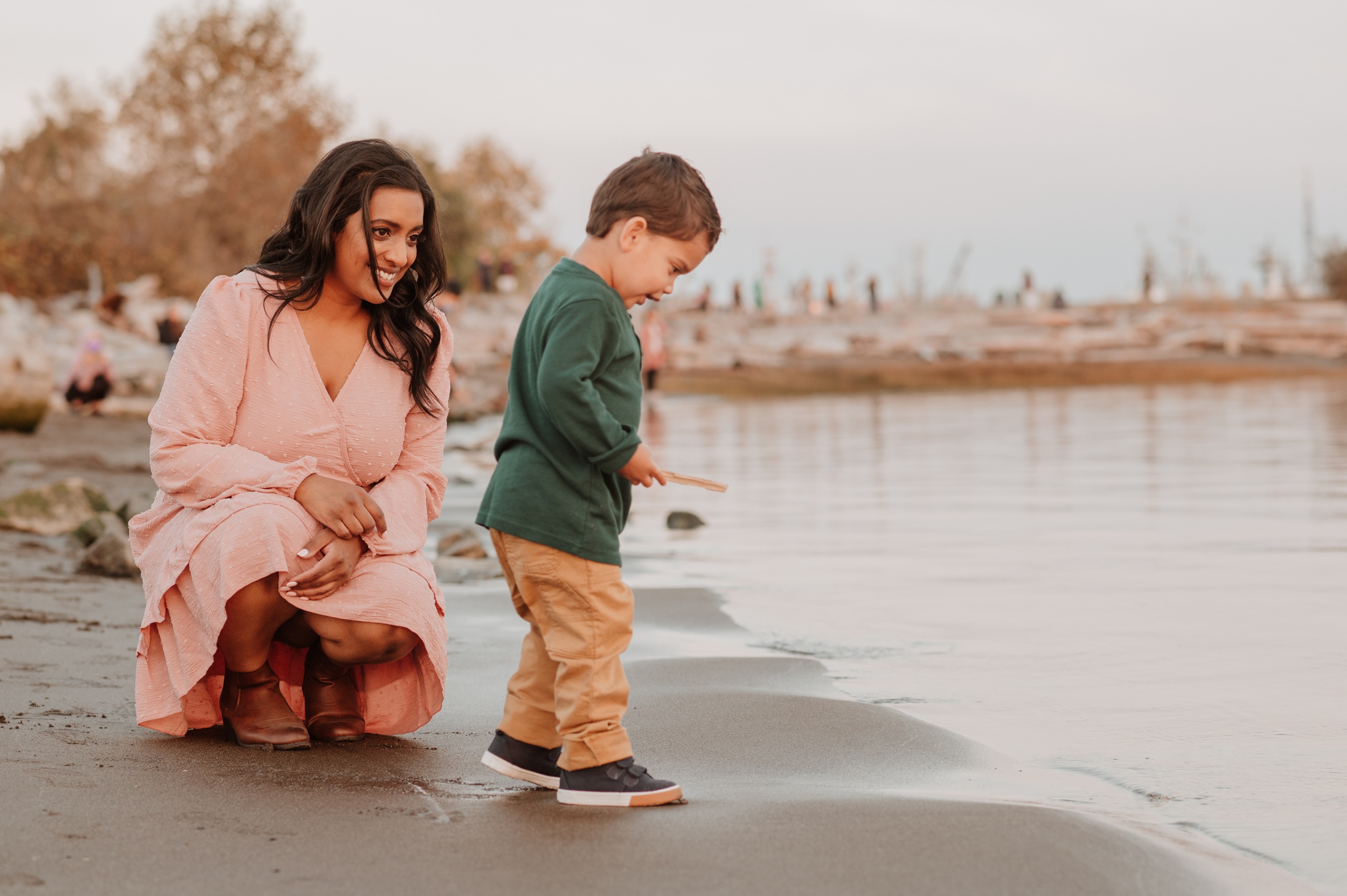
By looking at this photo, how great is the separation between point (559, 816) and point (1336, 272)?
58103 millimetres

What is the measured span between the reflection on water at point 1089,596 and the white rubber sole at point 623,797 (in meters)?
1.04

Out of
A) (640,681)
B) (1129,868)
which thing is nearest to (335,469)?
(640,681)

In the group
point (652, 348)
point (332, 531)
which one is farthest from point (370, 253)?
point (652, 348)

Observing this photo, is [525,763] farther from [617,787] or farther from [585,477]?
[585,477]

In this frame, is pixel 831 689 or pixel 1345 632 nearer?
pixel 831 689

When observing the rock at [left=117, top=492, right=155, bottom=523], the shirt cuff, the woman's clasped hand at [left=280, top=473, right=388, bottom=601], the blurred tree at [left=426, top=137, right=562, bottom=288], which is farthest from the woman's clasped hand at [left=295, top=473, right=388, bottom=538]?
the blurred tree at [left=426, top=137, right=562, bottom=288]

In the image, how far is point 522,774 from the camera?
3.15 meters

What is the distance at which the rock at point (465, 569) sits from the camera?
21.9ft

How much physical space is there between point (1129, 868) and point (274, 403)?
2.30m

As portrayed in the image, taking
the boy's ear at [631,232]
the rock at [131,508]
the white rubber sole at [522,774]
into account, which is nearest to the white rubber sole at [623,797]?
the white rubber sole at [522,774]

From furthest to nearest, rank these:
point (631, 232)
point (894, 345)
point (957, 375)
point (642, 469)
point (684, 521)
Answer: point (894, 345) → point (957, 375) → point (684, 521) → point (631, 232) → point (642, 469)

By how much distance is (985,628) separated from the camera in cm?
520

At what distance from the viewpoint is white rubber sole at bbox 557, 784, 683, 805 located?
291 cm

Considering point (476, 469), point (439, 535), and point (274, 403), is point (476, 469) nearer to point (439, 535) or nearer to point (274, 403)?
point (439, 535)
